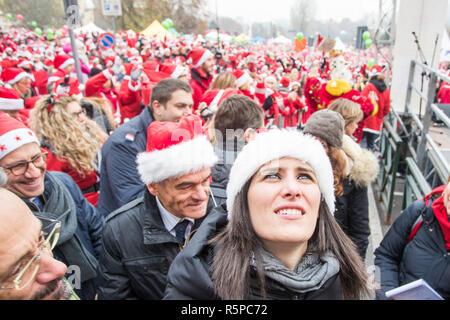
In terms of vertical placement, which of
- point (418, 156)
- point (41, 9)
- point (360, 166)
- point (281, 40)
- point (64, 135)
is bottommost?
point (418, 156)

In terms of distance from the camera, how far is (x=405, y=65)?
603 centimetres

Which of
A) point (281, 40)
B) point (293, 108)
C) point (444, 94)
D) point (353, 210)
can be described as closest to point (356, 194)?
point (353, 210)

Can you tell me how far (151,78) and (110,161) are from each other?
9.09 feet

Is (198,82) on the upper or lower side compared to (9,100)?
lower

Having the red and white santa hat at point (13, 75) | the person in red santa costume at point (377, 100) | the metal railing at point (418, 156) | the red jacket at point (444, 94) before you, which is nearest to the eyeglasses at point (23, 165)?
the metal railing at point (418, 156)

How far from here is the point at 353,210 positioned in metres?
2.62

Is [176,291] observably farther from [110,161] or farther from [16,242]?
[110,161]

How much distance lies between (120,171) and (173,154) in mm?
1135

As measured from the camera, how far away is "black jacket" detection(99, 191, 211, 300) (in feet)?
5.37

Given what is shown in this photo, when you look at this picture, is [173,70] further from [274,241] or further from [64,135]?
[274,241]

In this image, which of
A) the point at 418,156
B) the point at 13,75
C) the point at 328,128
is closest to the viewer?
the point at 328,128

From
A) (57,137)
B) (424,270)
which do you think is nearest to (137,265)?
(424,270)

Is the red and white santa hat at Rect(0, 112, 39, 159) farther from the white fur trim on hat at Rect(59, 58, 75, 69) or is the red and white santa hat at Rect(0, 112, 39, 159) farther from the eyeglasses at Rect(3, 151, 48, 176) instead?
the white fur trim on hat at Rect(59, 58, 75, 69)

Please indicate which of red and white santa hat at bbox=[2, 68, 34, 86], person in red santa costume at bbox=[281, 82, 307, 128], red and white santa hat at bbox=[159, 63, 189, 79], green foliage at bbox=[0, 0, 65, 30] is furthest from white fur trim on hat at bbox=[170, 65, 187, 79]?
red and white santa hat at bbox=[2, 68, 34, 86]
